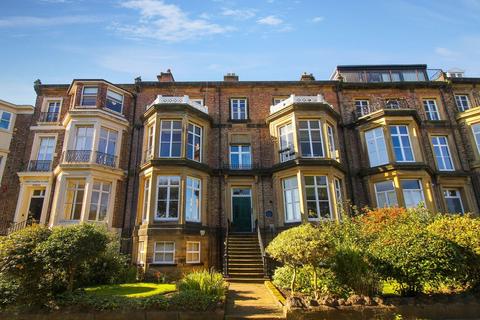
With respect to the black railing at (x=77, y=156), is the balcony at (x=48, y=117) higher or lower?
higher

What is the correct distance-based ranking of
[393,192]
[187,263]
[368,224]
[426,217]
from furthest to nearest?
[393,192], [187,263], [426,217], [368,224]

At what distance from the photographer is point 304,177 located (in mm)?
16625

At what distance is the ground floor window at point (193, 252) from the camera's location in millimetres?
15312

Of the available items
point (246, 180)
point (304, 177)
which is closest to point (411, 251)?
point (304, 177)

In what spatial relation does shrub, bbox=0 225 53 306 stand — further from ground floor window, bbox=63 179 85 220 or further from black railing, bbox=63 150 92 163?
black railing, bbox=63 150 92 163

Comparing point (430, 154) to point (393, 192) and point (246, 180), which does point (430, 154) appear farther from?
point (246, 180)

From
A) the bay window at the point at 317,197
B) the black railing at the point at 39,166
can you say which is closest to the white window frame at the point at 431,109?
the bay window at the point at 317,197

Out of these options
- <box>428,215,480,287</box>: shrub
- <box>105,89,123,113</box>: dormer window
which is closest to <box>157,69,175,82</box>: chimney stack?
<box>105,89,123,113</box>: dormer window

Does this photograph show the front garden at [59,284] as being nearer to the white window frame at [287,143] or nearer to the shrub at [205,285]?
the shrub at [205,285]

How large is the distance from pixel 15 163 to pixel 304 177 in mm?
19473

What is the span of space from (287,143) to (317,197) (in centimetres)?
410

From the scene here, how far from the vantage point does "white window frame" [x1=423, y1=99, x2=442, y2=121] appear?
21016 millimetres

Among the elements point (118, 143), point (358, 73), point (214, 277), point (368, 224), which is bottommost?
point (214, 277)

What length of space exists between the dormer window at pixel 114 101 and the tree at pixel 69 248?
38.0 feet
